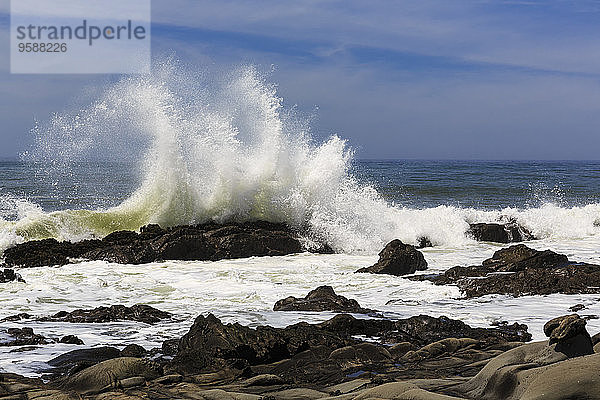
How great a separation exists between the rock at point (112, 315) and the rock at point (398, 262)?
407cm

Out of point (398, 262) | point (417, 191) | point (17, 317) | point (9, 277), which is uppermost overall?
point (417, 191)

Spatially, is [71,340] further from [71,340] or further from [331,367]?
[331,367]

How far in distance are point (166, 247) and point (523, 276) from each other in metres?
6.07

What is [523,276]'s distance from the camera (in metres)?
9.20

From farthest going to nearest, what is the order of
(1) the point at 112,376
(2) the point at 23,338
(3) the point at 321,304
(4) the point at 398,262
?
1. (4) the point at 398,262
2. (3) the point at 321,304
3. (2) the point at 23,338
4. (1) the point at 112,376

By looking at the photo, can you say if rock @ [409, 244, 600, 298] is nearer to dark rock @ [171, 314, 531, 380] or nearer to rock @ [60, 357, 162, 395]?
dark rock @ [171, 314, 531, 380]

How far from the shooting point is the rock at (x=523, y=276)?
865cm

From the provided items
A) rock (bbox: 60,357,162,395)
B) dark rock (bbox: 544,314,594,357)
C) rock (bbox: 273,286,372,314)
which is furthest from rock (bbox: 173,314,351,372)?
rock (bbox: 273,286,372,314)

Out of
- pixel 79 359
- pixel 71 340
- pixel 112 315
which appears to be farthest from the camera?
pixel 112 315

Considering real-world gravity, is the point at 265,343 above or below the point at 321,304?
above

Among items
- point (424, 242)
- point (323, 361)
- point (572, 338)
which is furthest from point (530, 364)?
point (424, 242)

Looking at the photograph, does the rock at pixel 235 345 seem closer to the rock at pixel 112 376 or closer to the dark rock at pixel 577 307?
the rock at pixel 112 376

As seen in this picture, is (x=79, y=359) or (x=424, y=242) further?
(x=424, y=242)

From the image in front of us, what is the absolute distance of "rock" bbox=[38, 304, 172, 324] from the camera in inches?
277
